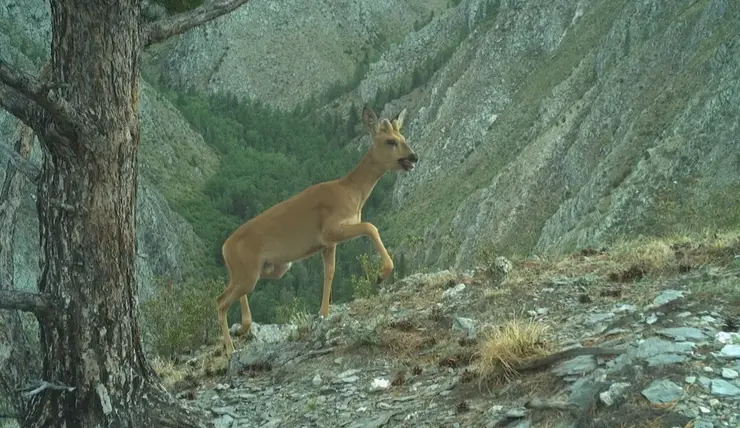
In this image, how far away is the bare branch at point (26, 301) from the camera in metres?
6.49

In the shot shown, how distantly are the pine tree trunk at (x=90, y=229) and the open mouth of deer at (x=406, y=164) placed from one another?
18.1ft

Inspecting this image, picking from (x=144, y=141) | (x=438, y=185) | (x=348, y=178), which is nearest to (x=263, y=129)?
(x=144, y=141)

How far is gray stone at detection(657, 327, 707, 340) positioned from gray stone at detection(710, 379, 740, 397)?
76 centimetres

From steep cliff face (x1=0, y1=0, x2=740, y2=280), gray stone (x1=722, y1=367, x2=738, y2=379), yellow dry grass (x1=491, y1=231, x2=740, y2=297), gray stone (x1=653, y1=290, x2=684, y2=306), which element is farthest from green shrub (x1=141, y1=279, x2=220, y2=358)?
gray stone (x1=722, y1=367, x2=738, y2=379)

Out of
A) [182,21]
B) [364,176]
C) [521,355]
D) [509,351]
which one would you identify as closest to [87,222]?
[182,21]

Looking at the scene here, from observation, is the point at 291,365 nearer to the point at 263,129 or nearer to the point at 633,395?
the point at 633,395

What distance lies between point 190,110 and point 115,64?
12466 centimetres

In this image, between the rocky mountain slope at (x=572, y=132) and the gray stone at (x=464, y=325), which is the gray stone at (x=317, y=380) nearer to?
the gray stone at (x=464, y=325)

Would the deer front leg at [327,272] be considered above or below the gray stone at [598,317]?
above

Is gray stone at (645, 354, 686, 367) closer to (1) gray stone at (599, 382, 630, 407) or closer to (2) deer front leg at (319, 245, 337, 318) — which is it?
(1) gray stone at (599, 382, 630, 407)

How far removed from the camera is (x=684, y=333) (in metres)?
6.85

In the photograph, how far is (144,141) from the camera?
3644 inches

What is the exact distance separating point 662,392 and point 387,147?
21.7 ft

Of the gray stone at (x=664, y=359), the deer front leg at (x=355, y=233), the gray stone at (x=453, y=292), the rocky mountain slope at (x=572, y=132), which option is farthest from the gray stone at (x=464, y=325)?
the rocky mountain slope at (x=572, y=132)
